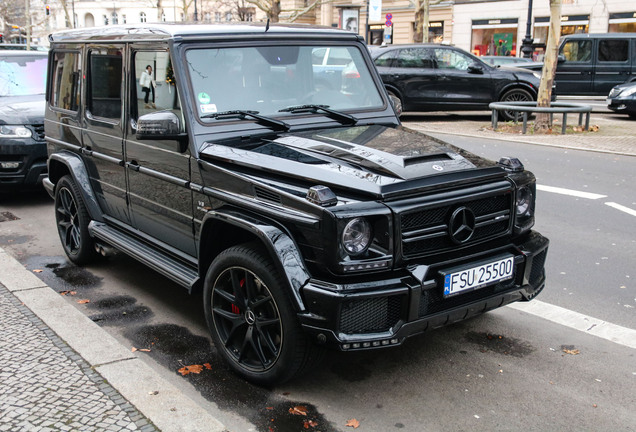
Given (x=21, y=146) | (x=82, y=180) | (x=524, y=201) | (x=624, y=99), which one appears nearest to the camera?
(x=524, y=201)

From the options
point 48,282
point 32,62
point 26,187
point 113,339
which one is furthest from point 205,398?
point 32,62

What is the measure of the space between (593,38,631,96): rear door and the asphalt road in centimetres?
1547

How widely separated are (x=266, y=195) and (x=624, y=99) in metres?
15.9

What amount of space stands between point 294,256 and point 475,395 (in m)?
1.33

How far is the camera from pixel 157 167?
4758mm

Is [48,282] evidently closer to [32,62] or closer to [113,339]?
[113,339]

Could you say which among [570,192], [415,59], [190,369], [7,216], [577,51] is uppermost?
[577,51]

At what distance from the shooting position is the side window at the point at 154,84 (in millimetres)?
4574

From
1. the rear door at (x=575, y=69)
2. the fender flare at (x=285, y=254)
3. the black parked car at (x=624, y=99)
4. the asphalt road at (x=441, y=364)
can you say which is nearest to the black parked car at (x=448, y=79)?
the black parked car at (x=624, y=99)

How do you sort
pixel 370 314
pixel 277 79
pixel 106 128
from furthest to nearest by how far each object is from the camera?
pixel 106 128, pixel 277 79, pixel 370 314

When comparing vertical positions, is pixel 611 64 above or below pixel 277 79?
below

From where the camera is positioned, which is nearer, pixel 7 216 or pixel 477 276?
pixel 477 276

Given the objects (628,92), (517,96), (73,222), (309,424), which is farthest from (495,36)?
(309,424)

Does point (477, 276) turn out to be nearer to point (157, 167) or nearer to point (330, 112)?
point (330, 112)
